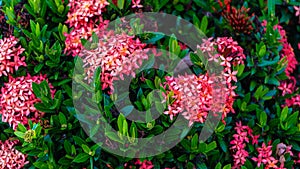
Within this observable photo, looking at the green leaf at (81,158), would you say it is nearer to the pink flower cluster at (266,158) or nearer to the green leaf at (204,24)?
the pink flower cluster at (266,158)

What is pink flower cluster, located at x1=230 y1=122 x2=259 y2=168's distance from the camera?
2750mm

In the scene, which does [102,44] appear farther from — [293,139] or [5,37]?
[293,139]

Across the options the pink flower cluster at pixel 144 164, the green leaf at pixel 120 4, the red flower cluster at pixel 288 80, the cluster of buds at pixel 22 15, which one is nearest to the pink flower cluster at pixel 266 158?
the red flower cluster at pixel 288 80

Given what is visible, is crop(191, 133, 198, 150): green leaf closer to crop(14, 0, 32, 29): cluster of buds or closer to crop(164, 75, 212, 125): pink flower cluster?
crop(164, 75, 212, 125): pink flower cluster

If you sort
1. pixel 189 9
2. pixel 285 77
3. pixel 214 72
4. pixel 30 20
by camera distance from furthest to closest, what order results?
pixel 189 9 → pixel 285 77 → pixel 30 20 → pixel 214 72

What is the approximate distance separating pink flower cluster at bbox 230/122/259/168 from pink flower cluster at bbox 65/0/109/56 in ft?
3.35

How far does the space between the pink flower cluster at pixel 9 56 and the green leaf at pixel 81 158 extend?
0.65 metres

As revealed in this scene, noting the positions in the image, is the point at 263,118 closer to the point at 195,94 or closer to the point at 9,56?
the point at 195,94

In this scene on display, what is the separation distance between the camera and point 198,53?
2.67m

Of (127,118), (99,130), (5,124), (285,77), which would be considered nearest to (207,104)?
(127,118)

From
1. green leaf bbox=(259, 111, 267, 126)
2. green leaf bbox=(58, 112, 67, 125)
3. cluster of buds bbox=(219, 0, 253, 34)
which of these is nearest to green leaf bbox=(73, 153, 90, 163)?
green leaf bbox=(58, 112, 67, 125)

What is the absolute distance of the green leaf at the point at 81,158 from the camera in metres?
2.57

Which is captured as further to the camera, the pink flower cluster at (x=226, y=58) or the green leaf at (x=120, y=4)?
the green leaf at (x=120, y=4)

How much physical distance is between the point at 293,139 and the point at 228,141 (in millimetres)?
416
